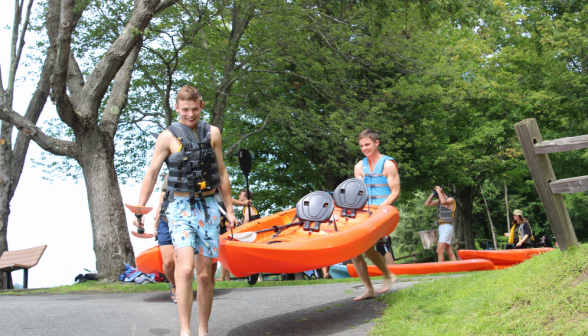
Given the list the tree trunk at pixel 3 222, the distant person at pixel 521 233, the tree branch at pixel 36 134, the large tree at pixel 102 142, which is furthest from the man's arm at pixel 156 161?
the tree trunk at pixel 3 222

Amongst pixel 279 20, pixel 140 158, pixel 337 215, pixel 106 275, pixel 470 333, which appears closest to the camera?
pixel 470 333

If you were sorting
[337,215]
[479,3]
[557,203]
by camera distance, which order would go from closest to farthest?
1. [557,203]
2. [337,215]
3. [479,3]

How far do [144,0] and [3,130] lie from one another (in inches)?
270

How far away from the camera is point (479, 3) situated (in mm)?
9250

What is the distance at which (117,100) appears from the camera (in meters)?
11.4

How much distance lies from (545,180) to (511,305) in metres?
1.36

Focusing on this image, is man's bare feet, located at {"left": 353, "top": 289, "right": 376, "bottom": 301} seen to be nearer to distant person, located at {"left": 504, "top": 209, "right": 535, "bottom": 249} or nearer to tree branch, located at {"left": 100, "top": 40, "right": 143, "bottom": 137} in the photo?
distant person, located at {"left": 504, "top": 209, "right": 535, "bottom": 249}

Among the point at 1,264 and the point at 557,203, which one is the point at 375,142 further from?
the point at 1,264

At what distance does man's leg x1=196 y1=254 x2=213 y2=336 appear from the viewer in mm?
3703

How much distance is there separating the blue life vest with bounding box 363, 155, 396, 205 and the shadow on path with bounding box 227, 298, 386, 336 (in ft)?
4.11

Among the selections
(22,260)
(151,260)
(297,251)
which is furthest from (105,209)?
(297,251)

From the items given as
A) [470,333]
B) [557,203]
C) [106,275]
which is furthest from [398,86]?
[470,333]

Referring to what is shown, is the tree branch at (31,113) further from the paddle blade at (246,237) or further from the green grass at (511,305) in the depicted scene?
the green grass at (511,305)

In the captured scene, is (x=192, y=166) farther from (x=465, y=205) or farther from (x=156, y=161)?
(x=465, y=205)
